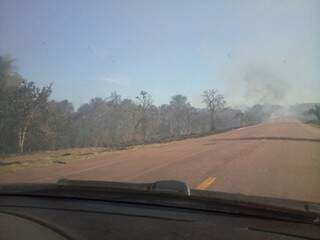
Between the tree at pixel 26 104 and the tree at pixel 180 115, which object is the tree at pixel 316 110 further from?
the tree at pixel 26 104

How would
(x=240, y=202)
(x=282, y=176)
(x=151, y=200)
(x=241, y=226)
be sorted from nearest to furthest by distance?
1. (x=241, y=226)
2. (x=240, y=202)
3. (x=151, y=200)
4. (x=282, y=176)

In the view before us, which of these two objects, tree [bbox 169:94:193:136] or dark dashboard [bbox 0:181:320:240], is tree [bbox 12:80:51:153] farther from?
tree [bbox 169:94:193:136]

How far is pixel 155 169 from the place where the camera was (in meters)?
14.9

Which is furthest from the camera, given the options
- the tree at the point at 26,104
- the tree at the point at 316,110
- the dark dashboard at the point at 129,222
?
the tree at the point at 316,110

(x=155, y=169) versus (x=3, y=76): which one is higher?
(x=3, y=76)

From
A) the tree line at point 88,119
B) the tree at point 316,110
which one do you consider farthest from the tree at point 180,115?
the tree at point 316,110

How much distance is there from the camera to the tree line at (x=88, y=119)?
4319cm

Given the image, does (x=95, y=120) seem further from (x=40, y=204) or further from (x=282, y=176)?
(x=40, y=204)

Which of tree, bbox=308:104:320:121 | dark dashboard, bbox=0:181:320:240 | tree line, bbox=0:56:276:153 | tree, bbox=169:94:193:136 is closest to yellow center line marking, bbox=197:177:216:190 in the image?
dark dashboard, bbox=0:181:320:240

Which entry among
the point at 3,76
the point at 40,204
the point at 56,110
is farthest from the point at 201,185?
the point at 56,110

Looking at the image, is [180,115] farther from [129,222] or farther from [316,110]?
[129,222]

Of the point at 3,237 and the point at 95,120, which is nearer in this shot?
the point at 3,237

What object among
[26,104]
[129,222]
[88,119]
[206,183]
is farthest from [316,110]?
[129,222]

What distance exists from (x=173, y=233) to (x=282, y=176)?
367 inches
